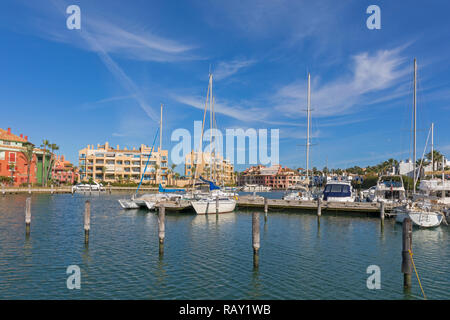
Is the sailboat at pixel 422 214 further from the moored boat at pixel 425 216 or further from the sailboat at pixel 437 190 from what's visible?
the sailboat at pixel 437 190

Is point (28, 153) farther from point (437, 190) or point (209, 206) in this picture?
point (437, 190)

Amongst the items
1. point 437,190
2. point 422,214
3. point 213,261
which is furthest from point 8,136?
point 437,190

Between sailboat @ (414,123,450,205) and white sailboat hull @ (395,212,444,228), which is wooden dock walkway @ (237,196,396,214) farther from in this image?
white sailboat hull @ (395,212,444,228)

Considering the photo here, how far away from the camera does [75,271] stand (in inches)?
668

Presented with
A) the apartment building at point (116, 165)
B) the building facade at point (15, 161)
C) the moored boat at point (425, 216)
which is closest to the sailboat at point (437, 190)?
the moored boat at point (425, 216)

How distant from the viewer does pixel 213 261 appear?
770 inches

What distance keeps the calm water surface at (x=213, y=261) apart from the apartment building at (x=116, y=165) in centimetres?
11047

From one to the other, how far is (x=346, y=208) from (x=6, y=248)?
37.1m

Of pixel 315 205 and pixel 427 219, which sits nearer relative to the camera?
pixel 427 219

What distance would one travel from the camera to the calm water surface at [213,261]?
14578mm

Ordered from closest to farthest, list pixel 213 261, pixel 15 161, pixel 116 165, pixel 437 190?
pixel 213 261
pixel 437 190
pixel 15 161
pixel 116 165

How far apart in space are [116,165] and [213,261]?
13070 centimetres
